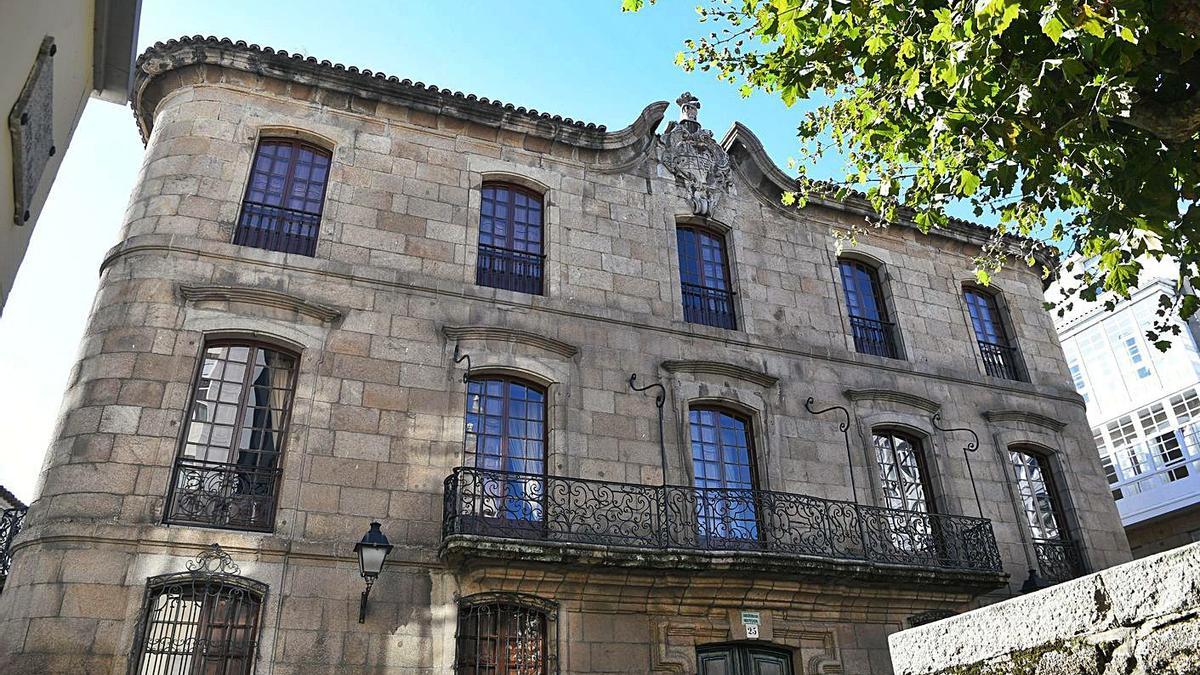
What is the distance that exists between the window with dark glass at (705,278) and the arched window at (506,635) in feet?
17.3

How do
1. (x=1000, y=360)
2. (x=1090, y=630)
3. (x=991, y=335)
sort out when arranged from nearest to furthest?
(x=1090, y=630) → (x=1000, y=360) → (x=991, y=335)

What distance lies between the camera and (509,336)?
37.4ft

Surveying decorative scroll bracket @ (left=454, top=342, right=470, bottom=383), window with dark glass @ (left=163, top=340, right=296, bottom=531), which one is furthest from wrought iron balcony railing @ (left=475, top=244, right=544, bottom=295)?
window with dark glass @ (left=163, top=340, right=296, bottom=531)

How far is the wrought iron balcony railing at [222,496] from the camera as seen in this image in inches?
363

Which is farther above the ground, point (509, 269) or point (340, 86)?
point (340, 86)

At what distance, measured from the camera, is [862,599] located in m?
11.5

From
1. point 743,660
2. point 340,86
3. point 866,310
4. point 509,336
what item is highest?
point 340,86

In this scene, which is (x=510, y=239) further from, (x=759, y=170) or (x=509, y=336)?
(x=759, y=170)

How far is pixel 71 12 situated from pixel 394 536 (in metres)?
6.18

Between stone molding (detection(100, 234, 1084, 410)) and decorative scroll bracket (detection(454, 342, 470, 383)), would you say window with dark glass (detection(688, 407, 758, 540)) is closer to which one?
stone molding (detection(100, 234, 1084, 410))

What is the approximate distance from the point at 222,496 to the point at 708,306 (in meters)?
7.58

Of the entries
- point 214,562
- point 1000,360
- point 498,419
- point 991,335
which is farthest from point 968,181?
point 991,335

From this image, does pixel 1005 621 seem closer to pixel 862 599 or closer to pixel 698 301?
pixel 862 599

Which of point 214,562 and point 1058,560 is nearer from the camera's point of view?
point 214,562
